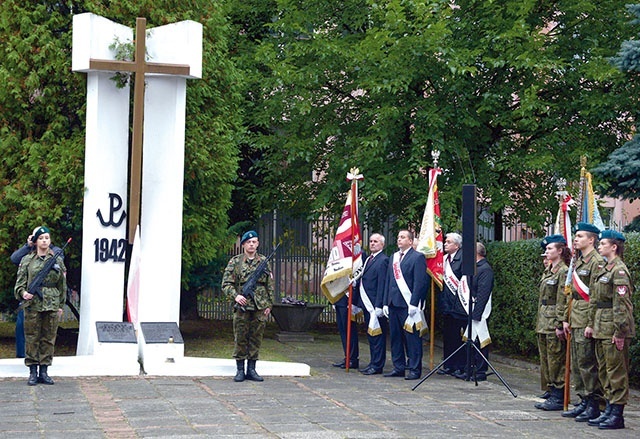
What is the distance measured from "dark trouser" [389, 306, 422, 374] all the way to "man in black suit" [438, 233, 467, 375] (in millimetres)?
580

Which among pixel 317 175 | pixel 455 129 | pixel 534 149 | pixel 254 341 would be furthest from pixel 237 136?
pixel 254 341

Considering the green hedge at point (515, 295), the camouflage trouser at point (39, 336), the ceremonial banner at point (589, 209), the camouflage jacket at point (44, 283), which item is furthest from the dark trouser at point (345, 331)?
the ceremonial banner at point (589, 209)

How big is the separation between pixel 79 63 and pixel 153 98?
1.22 m

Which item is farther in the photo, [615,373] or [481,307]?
[481,307]

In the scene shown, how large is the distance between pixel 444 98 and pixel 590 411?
31.0ft

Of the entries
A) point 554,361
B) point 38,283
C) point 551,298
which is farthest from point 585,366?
point 38,283

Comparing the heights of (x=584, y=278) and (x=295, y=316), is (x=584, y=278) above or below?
above

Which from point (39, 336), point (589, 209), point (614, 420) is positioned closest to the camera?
point (614, 420)

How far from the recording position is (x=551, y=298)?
11336 millimetres

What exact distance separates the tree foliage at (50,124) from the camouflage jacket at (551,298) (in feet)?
23.0

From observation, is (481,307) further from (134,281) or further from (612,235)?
(134,281)

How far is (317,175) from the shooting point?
20.6m

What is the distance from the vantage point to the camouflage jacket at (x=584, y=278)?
10.1m

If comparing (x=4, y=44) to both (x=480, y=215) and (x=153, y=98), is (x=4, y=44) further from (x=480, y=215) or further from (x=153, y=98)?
(x=480, y=215)
